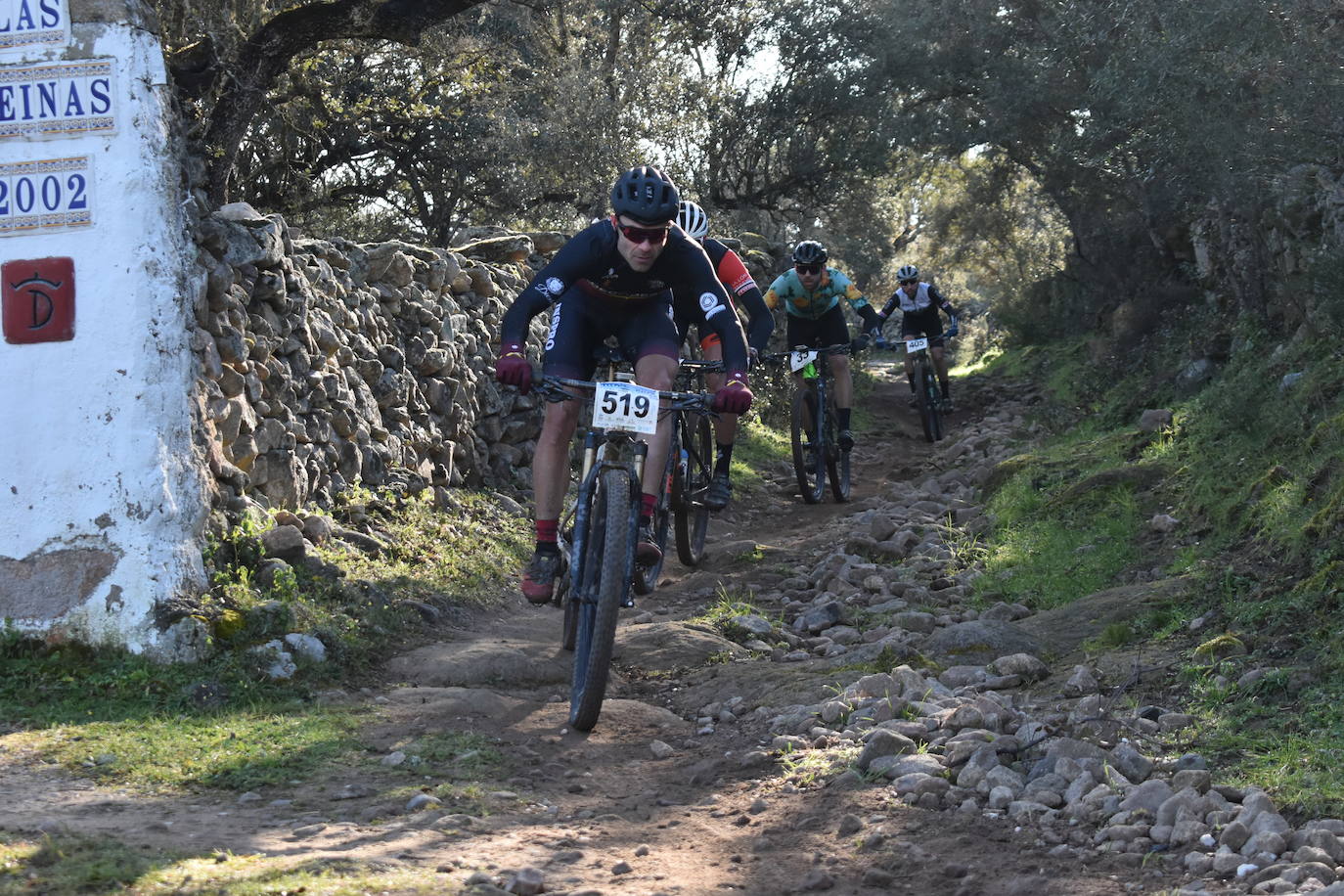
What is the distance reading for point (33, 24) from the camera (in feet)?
19.8

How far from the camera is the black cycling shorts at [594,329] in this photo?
243 inches

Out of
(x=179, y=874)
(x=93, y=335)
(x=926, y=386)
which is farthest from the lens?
(x=926, y=386)

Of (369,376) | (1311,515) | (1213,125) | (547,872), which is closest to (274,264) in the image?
(369,376)

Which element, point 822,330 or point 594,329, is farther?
point 822,330

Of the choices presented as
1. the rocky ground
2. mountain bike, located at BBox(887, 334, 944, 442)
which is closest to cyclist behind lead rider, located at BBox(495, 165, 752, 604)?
the rocky ground

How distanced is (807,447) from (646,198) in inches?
218

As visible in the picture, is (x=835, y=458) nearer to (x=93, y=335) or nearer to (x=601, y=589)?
(x=601, y=589)

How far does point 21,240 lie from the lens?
602 centimetres

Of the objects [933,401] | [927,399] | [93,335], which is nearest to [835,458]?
[927,399]

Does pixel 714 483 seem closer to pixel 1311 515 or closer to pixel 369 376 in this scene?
pixel 369 376

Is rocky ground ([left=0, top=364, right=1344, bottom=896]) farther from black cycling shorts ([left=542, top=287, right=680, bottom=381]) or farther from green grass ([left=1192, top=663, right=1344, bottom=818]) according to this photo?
black cycling shorts ([left=542, top=287, right=680, bottom=381])

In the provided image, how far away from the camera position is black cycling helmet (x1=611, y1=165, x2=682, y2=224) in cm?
563

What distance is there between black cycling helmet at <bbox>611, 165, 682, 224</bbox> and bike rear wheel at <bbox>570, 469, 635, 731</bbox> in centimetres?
118

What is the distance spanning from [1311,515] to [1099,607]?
3.69 ft
